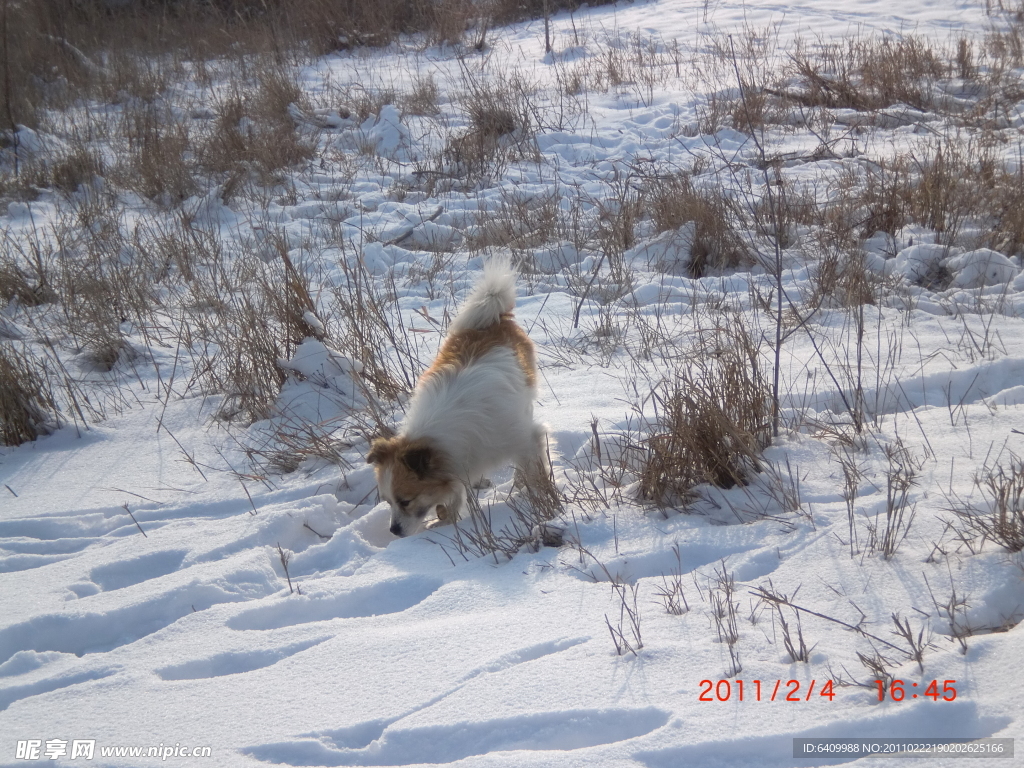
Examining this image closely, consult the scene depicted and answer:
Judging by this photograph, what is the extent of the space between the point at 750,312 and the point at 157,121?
7.54 meters

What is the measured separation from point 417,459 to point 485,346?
734 millimetres

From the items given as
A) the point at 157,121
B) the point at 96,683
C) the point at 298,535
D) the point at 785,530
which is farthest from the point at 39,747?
the point at 157,121

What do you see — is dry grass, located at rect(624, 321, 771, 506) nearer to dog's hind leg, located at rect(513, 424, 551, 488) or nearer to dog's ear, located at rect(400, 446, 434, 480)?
dog's hind leg, located at rect(513, 424, 551, 488)

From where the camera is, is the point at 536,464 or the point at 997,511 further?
the point at 536,464

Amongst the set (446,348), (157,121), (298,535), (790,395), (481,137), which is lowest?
(298,535)

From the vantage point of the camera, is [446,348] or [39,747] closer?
[39,747]

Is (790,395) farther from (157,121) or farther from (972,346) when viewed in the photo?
(157,121)

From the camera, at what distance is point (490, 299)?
3.69m

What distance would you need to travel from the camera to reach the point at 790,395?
3336 millimetres
